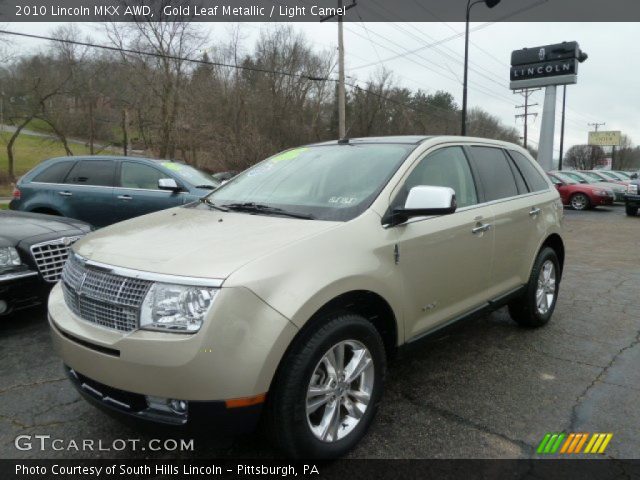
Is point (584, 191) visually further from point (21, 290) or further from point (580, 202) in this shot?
point (21, 290)

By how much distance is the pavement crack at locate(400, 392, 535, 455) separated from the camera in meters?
2.62

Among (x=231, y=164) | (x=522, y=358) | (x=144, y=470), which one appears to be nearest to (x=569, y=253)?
(x=522, y=358)

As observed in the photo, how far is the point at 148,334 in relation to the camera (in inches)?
79.7

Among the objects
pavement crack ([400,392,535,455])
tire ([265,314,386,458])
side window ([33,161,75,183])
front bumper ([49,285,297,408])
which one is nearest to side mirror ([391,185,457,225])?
tire ([265,314,386,458])

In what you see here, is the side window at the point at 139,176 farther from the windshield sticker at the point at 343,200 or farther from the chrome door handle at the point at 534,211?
the chrome door handle at the point at 534,211

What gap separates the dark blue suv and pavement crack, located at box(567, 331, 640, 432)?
551 cm

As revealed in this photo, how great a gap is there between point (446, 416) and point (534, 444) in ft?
1.67

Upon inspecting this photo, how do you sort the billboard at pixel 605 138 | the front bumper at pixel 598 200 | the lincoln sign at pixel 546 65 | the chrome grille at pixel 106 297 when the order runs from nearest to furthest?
the chrome grille at pixel 106 297
the front bumper at pixel 598 200
the lincoln sign at pixel 546 65
the billboard at pixel 605 138

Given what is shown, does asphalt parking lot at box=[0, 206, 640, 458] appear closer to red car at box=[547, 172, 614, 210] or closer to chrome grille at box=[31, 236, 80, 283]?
chrome grille at box=[31, 236, 80, 283]

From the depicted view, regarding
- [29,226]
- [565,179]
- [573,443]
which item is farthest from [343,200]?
[565,179]

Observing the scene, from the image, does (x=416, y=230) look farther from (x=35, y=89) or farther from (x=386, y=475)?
(x=35, y=89)

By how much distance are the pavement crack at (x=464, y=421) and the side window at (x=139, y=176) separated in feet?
18.3

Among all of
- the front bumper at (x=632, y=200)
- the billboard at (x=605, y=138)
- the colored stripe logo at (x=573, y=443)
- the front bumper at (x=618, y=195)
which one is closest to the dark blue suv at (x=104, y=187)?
the colored stripe logo at (x=573, y=443)

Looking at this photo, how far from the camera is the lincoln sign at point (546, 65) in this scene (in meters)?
26.9
